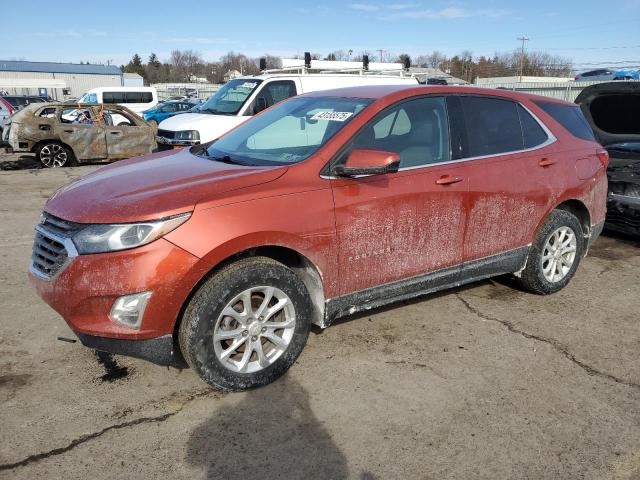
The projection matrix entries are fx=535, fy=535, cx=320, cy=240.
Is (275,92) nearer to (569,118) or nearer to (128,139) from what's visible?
(128,139)

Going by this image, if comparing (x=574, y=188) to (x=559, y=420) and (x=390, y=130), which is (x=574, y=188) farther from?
(x=559, y=420)

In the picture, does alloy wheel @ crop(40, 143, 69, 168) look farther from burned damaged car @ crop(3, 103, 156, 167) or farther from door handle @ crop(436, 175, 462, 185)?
door handle @ crop(436, 175, 462, 185)

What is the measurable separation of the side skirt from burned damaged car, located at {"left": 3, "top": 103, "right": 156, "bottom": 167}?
1098cm

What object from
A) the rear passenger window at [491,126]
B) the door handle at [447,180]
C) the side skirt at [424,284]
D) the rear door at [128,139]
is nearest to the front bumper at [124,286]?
the side skirt at [424,284]

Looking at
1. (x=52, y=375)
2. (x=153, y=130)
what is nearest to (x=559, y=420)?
(x=52, y=375)

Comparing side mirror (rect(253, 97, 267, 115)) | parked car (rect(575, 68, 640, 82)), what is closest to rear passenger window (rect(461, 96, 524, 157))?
side mirror (rect(253, 97, 267, 115))

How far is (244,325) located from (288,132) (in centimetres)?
158

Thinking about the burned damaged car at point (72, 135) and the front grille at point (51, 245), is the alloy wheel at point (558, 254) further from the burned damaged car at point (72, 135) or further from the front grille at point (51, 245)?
the burned damaged car at point (72, 135)

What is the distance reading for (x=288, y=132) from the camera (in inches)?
157

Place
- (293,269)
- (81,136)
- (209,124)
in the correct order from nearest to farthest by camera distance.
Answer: (293,269), (209,124), (81,136)

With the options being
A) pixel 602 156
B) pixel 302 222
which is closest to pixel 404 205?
pixel 302 222

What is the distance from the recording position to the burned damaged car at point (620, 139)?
236 inches

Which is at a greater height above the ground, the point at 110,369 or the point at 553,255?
the point at 553,255

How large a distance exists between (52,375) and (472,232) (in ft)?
9.85
